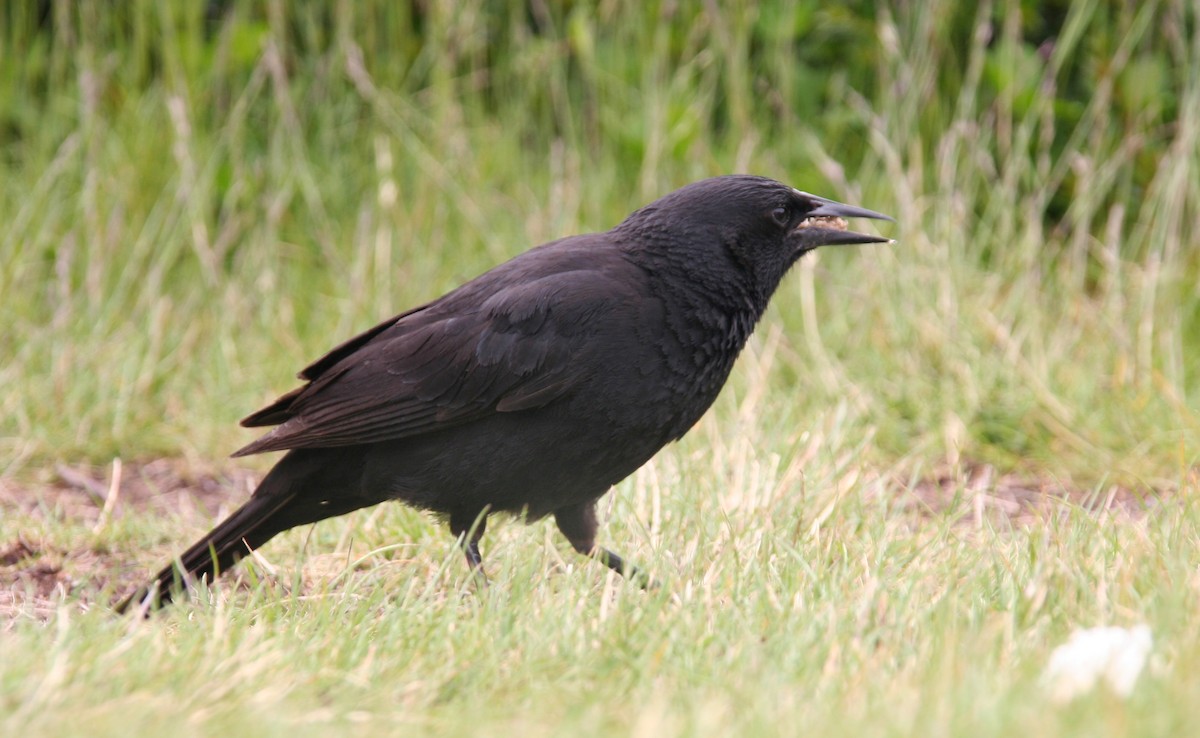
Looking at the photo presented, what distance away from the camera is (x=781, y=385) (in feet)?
17.8

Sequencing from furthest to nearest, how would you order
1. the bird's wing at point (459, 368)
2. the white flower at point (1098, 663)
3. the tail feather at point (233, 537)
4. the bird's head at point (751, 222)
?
1. the bird's head at point (751, 222)
2. the tail feather at point (233, 537)
3. the bird's wing at point (459, 368)
4. the white flower at point (1098, 663)

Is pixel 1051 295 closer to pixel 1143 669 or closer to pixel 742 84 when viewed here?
pixel 742 84

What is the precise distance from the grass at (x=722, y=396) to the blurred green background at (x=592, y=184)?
23 mm

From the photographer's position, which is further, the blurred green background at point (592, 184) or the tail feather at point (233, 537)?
the blurred green background at point (592, 184)

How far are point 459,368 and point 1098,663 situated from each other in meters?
1.75

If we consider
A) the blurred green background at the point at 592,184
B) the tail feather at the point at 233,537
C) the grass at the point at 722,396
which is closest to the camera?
the grass at the point at 722,396

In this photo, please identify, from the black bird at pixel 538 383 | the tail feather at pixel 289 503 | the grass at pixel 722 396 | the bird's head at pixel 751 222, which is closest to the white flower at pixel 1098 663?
the grass at pixel 722 396

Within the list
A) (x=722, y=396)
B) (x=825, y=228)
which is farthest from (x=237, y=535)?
(x=722, y=396)

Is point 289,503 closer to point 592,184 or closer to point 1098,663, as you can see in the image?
point 1098,663

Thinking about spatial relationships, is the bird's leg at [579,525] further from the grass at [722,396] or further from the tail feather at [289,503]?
the tail feather at [289,503]

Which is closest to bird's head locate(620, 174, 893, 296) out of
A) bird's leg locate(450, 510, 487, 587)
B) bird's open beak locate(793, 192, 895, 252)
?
bird's open beak locate(793, 192, 895, 252)

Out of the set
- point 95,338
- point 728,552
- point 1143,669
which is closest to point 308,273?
point 95,338

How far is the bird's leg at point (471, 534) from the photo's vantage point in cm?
330

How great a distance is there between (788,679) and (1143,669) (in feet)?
1.82
